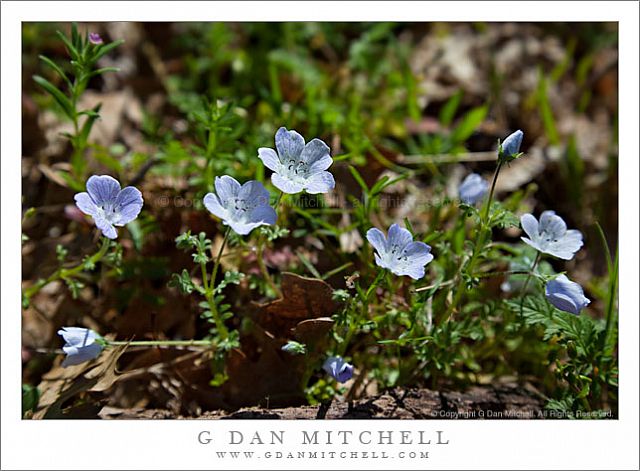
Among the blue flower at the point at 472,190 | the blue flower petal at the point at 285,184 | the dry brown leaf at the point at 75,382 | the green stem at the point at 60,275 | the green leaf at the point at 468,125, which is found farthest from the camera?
the green leaf at the point at 468,125

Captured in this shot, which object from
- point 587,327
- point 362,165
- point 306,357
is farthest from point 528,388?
point 362,165

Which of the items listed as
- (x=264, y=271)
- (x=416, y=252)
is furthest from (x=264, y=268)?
(x=416, y=252)

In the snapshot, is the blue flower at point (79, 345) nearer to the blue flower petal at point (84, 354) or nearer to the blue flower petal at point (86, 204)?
the blue flower petal at point (84, 354)

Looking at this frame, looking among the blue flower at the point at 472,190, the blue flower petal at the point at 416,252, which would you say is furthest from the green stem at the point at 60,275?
the blue flower at the point at 472,190

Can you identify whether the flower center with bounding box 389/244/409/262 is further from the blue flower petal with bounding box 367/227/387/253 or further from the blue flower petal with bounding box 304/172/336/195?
the blue flower petal with bounding box 304/172/336/195

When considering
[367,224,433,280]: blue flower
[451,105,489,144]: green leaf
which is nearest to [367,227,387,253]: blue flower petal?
[367,224,433,280]: blue flower

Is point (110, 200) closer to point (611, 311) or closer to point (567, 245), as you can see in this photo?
point (567, 245)
